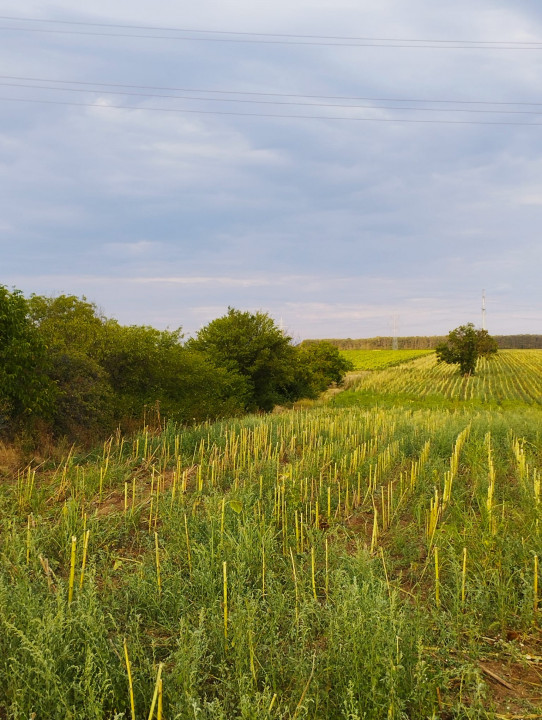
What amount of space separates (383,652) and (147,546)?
3177mm

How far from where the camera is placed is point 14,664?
3.42 metres

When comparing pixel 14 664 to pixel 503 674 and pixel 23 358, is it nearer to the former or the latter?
pixel 503 674

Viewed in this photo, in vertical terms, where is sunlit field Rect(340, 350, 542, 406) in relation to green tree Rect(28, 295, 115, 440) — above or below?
below

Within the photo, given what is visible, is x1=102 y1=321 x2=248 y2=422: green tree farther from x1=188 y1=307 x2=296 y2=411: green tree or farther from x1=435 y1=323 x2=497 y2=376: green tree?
x1=435 y1=323 x2=497 y2=376: green tree

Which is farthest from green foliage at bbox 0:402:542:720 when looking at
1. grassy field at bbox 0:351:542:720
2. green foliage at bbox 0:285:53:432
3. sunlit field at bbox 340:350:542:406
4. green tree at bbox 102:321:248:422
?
sunlit field at bbox 340:350:542:406

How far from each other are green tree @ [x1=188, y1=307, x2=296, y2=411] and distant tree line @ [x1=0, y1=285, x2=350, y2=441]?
58 millimetres

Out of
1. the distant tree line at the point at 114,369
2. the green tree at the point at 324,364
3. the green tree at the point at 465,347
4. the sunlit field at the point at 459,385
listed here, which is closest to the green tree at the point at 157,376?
the distant tree line at the point at 114,369

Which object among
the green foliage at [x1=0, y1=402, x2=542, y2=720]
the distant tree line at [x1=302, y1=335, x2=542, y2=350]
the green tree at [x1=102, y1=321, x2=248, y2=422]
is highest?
the distant tree line at [x1=302, y1=335, x2=542, y2=350]

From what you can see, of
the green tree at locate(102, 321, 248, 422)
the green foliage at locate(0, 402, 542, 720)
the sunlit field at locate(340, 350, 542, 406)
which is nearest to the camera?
the green foliage at locate(0, 402, 542, 720)

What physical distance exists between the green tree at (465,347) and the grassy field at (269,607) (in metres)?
46.2

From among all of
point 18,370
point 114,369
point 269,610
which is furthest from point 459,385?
point 269,610

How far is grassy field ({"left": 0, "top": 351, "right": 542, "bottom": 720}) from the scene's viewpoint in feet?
10.4

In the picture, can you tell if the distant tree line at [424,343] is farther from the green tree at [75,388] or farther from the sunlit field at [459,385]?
the green tree at [75,388]

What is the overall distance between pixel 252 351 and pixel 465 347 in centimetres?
2908
